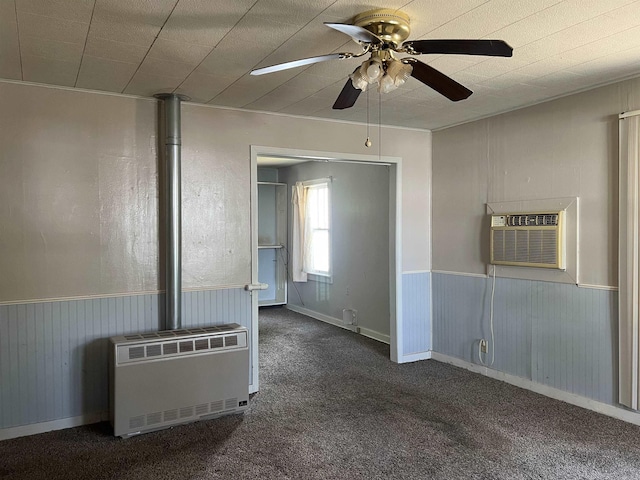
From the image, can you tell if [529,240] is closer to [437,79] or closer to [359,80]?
[437,79]

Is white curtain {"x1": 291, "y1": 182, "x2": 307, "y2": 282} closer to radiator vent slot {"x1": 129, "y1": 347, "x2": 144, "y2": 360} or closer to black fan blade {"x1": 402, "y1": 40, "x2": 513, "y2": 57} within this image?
radiator vent slot {"x1": 129, "y1": 347, "x2": 144, "y2": 360}

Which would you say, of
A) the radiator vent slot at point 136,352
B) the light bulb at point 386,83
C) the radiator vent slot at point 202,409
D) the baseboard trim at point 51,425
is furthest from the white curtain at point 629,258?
the baseboard trim at point 51,425

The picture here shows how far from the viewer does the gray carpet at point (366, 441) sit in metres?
2.56

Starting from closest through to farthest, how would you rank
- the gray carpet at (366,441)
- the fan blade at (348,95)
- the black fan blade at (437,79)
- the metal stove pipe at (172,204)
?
the black fan blade at (437,79), the fan blade at (348,95), the gray carpet at (366,441), the metal stove pipe at (172,204)

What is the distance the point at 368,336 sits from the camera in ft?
18.7

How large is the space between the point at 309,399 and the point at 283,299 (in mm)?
4199

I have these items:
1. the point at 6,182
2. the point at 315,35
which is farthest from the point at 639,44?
the point at 6,182

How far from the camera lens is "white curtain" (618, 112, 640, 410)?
3.03 metres

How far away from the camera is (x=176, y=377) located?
3.13 m

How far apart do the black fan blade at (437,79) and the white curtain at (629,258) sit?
5.00ft

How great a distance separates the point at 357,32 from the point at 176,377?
245cm

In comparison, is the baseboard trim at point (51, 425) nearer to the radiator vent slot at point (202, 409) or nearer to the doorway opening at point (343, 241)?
the radiator vent slot at point (202, 409)

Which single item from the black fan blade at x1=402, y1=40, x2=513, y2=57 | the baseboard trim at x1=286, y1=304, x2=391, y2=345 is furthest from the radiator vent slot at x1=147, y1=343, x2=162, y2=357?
the baseboard trim at x1=286, y1=304, x2=391, y2=345

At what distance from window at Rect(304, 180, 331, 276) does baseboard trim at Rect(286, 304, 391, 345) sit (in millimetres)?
618
